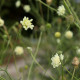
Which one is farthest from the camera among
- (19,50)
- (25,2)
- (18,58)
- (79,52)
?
(18,58)

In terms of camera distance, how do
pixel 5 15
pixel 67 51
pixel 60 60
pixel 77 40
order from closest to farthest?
1. pixel 60 60
2. pixel 67 51
3. pixel 77 40
4. pixel 5 15

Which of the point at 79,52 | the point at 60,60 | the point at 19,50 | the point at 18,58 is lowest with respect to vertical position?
the point at 18,58

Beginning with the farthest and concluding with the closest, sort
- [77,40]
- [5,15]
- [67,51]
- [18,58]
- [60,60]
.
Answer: [5,15], [18,58], [77,40], [67,51], [60,60]

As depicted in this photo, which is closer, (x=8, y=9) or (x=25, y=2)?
(x=25, y=2)

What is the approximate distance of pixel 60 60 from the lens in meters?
0.49

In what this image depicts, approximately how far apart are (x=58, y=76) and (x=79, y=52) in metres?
0.15

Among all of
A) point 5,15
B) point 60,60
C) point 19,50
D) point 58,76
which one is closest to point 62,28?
point 19,50

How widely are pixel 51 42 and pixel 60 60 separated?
708 millimetres

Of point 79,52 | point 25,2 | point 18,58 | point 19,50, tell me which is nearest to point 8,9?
point 18,58

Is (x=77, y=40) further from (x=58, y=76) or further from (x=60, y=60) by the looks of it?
(x=60, y=60)

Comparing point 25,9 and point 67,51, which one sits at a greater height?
point 25,9

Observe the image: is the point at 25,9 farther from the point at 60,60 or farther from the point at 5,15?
the point at 5,15

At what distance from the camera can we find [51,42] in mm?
1199

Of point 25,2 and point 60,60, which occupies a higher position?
point 60,60
